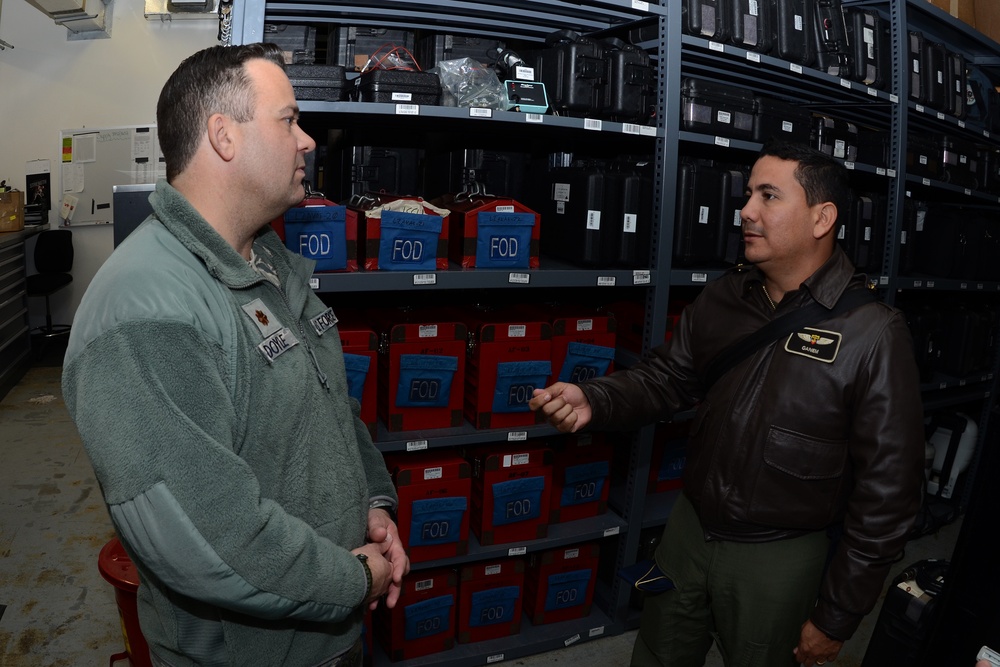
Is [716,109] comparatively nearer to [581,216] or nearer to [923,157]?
[581,216]

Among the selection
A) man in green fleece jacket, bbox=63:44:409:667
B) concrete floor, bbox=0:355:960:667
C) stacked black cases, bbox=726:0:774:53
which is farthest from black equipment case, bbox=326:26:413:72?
concrete floor, bbox=0:355:960:667

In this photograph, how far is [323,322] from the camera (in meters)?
1.45

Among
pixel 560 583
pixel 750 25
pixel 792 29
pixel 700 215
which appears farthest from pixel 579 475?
pixel 792 29

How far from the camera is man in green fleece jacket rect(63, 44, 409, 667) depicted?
1022 millimetres

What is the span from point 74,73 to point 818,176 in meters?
7.08

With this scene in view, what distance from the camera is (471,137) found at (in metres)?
3.10

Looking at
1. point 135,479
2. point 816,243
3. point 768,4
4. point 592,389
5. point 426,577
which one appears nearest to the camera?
point 135,479

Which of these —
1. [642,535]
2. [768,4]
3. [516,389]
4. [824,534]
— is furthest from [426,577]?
[768,4]

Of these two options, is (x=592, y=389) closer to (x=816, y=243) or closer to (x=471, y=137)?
(x=816, y=243)

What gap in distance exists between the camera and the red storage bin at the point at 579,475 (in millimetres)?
2887

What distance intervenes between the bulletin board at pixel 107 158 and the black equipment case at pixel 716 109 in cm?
551

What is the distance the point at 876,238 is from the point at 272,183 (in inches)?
136

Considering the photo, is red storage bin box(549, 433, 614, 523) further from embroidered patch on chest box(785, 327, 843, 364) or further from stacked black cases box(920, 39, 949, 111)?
stacked black cases box(920, 39, 949, 111)

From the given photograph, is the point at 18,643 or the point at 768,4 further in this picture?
the point at 768,4
